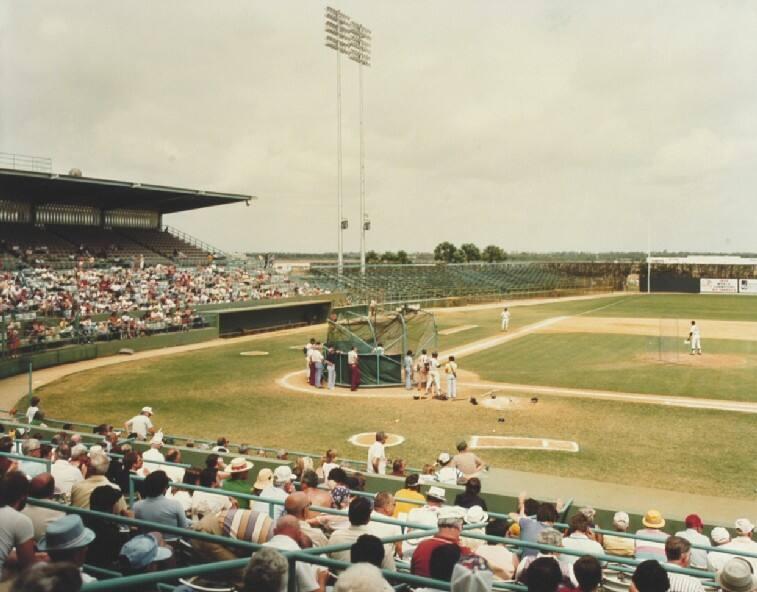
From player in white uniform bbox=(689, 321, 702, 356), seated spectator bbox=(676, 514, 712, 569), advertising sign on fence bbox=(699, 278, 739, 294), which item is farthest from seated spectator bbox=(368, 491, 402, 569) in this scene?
advertising sign on fence bbox=(699, 278, 739, 294)

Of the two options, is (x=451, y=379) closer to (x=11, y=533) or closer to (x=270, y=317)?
(x=11, y=533)

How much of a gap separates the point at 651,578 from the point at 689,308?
60031 mm

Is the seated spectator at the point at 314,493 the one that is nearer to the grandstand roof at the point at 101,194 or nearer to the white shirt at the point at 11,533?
the white shirt at the point at 11,533

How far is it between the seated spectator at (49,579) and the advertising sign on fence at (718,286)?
89.2 m

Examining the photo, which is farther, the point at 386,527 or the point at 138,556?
the point at 386,527

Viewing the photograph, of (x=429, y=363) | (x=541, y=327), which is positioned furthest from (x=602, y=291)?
(x=429, y=363)

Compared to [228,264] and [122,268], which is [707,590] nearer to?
[122,268]

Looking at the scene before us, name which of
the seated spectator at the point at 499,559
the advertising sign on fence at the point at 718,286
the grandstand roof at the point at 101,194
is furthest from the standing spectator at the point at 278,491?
the advertising sign on fence at the point at 718,286

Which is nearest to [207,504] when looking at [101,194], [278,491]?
[278,491]

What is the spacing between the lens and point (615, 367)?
28.6m

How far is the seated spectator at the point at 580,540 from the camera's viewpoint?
6.97m

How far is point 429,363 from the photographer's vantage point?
2362 cm

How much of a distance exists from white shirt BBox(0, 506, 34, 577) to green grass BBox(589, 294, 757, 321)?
50.8 meters

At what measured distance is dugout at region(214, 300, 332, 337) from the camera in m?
42.7
